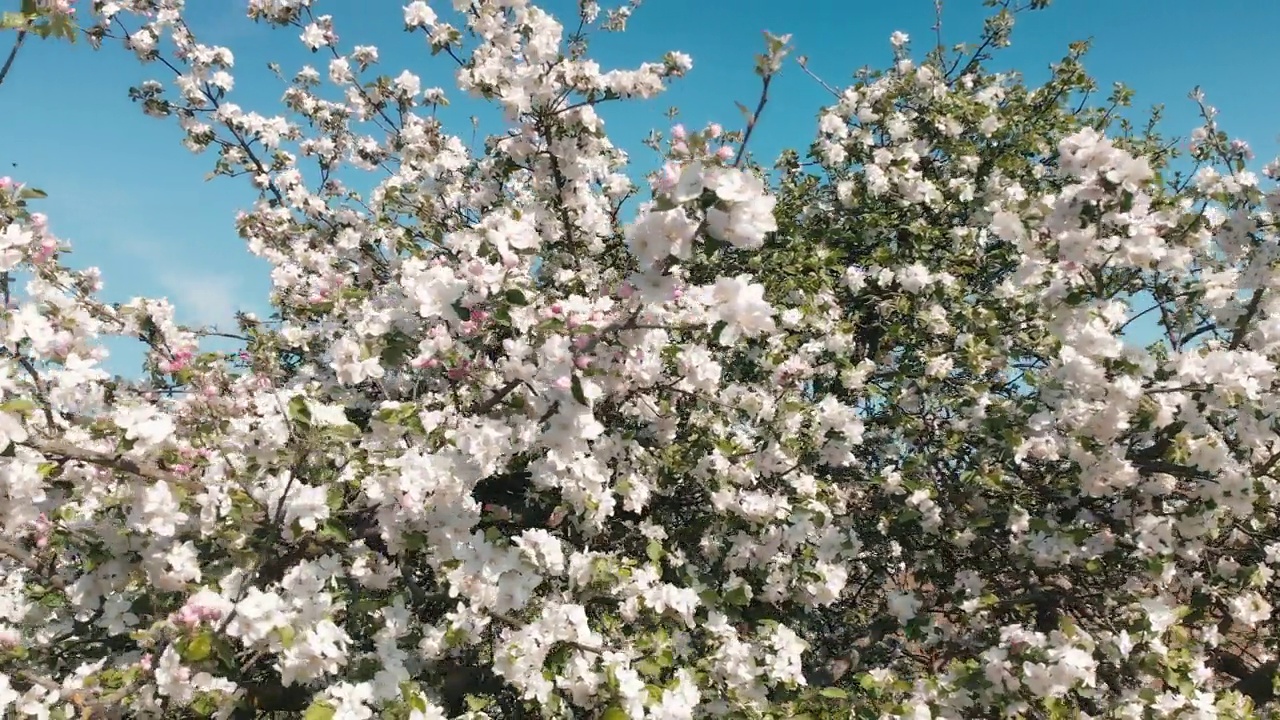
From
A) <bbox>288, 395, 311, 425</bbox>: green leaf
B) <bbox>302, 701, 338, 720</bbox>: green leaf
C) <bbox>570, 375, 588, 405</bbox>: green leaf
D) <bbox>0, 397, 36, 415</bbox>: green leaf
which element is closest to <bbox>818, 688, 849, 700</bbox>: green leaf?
<bbox>570, 375, 588, 405</bbox>: green leaf

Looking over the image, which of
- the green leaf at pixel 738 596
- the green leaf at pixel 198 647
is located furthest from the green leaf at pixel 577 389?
the green leaf at pixel 198 647

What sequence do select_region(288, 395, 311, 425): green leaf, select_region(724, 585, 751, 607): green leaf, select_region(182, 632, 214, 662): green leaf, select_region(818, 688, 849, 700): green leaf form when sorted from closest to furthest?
select_region(182, 632, 214, 662): green leaf, select_region(288, 395, 311, 425): green leaf, select_region(818, 688, 849, 700): green leaf, select_region(724, 585, 751, 607): green leaf

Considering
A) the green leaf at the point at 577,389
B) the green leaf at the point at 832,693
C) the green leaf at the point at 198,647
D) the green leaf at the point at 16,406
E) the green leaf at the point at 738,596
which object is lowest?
the green leaf at the point at 832,693

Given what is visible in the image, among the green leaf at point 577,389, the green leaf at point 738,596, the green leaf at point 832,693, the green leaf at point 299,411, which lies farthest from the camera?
the green leaf at point 738,596

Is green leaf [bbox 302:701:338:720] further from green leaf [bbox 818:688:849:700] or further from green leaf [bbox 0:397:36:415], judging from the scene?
green leaf [bbox 818:688:849:700]

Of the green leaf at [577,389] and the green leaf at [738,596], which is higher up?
A: the green leaf at [577,389]

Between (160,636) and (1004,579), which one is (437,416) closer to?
(160,636)

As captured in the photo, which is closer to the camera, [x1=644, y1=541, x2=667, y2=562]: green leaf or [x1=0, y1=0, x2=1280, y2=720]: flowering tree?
[x1=0, y1=0, x2=1280, y2=720]: flowering tree

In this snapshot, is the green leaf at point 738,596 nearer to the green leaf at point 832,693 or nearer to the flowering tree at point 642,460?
the flowering tree at point 642,460

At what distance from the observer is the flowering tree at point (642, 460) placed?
2814 mm

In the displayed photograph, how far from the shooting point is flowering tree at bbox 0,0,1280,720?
281 cm

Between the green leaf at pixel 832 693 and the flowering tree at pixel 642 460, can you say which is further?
the green leaf at pixel 832 693

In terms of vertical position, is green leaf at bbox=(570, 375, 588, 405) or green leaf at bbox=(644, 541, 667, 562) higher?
green leaf at bbox=(570, 375, 588, 405)

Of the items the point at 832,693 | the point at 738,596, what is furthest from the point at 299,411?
the point at 832,693
